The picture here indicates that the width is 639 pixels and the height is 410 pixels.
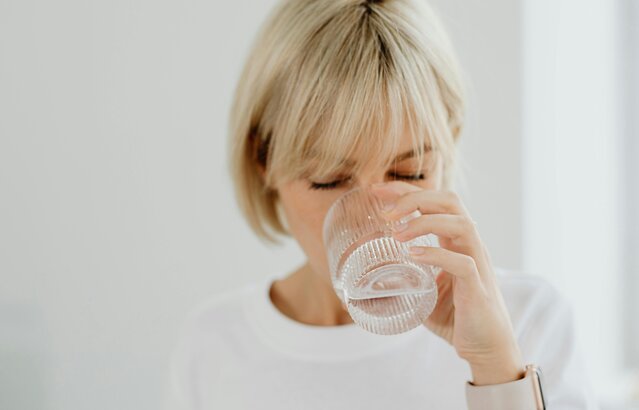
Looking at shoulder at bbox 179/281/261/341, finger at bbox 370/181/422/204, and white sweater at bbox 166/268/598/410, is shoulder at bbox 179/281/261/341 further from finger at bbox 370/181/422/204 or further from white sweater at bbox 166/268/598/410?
finger at bbox 370/181/422/204

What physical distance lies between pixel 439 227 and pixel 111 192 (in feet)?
1.89

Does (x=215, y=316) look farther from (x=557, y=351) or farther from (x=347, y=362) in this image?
(x=557, y=351)

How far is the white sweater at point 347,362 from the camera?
100 centimetres

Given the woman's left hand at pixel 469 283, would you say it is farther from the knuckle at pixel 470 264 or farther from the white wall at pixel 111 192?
the white wall at pixel 111 192

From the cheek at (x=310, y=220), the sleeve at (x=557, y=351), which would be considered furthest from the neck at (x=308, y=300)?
the sleeve at (x=557, y=351)

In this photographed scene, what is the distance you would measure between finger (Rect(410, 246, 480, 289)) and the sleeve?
0.65 feet

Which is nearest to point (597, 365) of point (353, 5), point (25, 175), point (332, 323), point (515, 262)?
point (515, 262)

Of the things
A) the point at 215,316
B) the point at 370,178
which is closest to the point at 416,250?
the point at 370,178

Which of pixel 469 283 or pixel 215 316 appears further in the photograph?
pixel 215 316

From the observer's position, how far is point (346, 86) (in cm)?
85

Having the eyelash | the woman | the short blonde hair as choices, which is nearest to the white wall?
the woman

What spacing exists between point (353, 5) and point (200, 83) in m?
0.41

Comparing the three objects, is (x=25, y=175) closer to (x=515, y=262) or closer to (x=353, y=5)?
(x=353, y=5)

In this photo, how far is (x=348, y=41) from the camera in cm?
88
